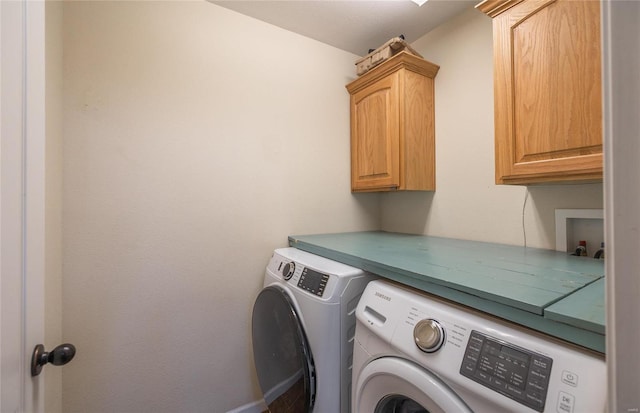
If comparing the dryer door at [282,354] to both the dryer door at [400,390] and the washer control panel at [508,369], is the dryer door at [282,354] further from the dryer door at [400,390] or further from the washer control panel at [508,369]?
the washer control panel at [508,369]

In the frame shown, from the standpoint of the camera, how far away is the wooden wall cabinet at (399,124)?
5.28 ft

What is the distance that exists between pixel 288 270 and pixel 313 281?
230 millimetres

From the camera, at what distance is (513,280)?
28.1 inches

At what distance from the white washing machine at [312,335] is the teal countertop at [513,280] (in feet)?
0.43

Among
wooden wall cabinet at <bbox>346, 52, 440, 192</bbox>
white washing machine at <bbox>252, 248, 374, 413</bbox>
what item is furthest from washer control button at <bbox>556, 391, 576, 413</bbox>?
wooden wall cabinet at <bbox>346, 52, 440, 192</bbox>

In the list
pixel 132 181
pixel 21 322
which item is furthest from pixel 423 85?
pixel 21 322

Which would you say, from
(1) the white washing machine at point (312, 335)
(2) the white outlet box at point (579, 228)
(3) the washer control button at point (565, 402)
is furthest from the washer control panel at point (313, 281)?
(2) the white outlet box at point (579, 228)

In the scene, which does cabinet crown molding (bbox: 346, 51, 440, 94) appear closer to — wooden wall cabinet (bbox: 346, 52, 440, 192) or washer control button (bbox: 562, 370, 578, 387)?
wooden wall cabinet (bbox: 346, 52, 440, 192)

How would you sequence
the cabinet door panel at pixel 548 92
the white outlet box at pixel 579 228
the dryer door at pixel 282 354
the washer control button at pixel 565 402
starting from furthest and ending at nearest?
the white outlet box at pixel 579 228 → the dryer door at pixel 282 354 → the cabinet door panel at pixel 548 92 → the washer control button at pixel 565 402

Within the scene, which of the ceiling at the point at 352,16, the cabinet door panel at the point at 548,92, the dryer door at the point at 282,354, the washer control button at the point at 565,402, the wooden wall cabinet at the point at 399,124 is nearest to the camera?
the washer control button at the point at 565,402

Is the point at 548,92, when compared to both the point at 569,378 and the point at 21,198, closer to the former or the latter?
the point at 569,378

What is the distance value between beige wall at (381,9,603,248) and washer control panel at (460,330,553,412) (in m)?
1.02

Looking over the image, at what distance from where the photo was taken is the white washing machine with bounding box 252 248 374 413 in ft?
3.08

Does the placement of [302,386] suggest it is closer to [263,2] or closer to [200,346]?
[200,346]
